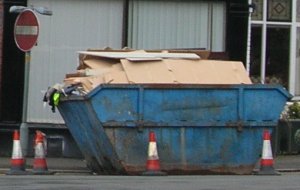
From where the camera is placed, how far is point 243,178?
1625 centimetres

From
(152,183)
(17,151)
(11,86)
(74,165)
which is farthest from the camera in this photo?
(11,86)

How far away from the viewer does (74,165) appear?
2003 cm

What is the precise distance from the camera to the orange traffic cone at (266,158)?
57.5ft

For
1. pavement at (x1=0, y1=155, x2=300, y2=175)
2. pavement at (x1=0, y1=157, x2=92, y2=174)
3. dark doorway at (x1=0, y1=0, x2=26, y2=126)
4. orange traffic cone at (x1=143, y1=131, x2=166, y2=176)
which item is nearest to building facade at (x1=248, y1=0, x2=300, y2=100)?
pavement at (x1=0, y1=155, x2=300, y2=175)

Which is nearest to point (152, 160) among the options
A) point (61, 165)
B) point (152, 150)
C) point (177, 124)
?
point (152, 150)

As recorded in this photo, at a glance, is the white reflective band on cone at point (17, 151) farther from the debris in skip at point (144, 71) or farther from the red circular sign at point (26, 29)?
the red circular sign at point (26, 29)

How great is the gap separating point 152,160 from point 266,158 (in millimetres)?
2227

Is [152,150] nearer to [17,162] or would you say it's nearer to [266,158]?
[266,158]

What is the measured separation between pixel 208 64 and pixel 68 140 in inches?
200

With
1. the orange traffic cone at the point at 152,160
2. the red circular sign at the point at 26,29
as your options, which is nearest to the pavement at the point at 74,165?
the orange traffic cone at the point at 152,160

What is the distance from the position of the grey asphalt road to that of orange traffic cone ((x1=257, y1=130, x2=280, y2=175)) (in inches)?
36.1

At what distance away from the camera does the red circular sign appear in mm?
18719

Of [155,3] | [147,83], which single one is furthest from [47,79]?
[147,83]

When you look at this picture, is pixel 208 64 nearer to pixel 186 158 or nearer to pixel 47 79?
pixel 186 158
